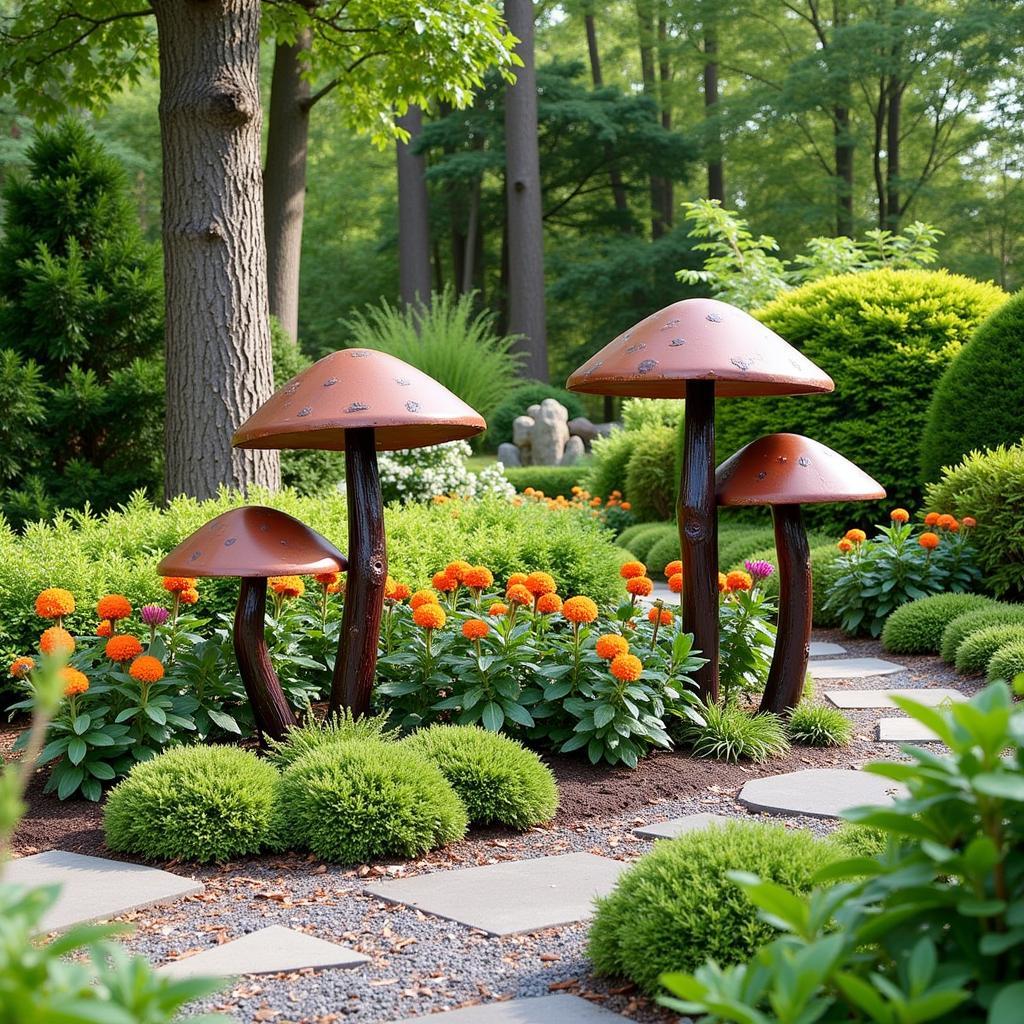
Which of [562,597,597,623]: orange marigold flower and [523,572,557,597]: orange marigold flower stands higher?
[523,572,557,597]: orange marigold flower

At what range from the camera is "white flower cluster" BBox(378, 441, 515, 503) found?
36.0ft

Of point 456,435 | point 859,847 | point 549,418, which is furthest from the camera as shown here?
point 549,418

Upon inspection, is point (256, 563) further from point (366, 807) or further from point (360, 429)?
point (366, 807)

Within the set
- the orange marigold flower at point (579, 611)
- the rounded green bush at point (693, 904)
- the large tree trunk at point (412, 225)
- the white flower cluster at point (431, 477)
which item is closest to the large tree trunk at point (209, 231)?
the orange marigold flower at point (579, 611)

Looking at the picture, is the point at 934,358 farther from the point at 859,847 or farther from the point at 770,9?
the point at 770,9

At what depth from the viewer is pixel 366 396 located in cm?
374

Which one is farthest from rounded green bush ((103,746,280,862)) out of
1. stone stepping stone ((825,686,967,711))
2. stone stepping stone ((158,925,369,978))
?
stone stepping stone ((825,686,967,711))

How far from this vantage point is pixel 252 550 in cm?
371

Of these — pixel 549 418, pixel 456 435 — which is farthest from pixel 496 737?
pixel 549 418

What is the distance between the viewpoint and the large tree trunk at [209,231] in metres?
6.51

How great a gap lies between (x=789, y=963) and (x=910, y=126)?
1114 inches

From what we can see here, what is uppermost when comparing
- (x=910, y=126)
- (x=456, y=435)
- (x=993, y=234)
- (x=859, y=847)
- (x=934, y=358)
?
(x=910, y=126)

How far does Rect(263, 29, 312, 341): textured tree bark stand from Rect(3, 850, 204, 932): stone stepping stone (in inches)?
355

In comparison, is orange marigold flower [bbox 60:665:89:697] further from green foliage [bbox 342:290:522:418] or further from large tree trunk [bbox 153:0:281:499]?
green foliage [bbox 342:290:522:418]
